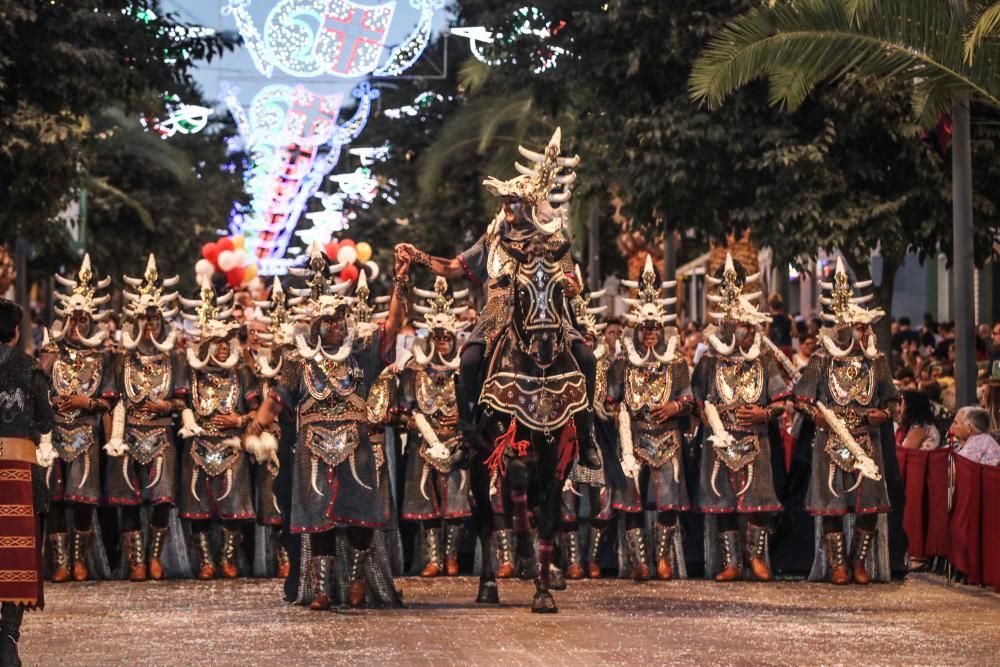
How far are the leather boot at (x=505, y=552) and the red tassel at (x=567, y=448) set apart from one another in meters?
2.74

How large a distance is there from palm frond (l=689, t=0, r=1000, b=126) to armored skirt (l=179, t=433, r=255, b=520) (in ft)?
16.1

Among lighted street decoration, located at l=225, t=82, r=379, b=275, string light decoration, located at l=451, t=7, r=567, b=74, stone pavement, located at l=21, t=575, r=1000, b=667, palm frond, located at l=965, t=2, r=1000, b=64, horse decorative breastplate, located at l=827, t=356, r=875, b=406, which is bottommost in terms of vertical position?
stone pavement, located at l=21, t=575, r=1000, b=667

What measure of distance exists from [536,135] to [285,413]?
23.4 m

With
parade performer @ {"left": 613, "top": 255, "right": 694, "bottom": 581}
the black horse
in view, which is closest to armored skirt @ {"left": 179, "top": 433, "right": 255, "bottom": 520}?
parade performer @ {"left": 613, "top": 255, "right": 694, "bottom": 581}

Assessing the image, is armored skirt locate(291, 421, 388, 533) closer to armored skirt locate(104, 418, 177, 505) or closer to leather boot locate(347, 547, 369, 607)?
leather boot locate(347, 547, 369, 607)

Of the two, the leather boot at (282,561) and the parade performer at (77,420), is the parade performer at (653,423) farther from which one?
the parade performer at (77,420)

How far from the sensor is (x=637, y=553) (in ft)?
55.3

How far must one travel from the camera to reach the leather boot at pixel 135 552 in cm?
1695

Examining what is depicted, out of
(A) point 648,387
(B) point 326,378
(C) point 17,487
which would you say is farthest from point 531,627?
(A) point 648,387

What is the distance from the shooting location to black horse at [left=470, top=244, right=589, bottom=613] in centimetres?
1355

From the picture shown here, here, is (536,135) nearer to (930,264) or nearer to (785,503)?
(930,264)

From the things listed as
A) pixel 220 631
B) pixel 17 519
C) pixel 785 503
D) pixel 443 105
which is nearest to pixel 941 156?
pixel 785 503

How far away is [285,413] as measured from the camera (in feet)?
48.3

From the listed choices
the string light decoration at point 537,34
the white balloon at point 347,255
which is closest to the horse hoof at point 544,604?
the string light decoration at point 537,34
